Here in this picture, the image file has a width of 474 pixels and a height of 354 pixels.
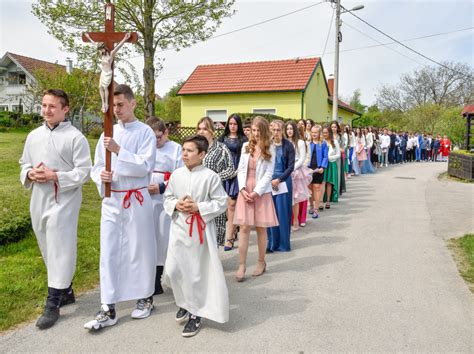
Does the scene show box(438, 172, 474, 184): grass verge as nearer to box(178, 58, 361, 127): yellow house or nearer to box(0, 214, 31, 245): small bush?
box(178, 58, 361, 127): yellow house

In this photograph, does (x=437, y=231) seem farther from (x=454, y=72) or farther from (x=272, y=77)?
(x=454, y=72)

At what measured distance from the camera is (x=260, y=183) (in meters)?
5.55

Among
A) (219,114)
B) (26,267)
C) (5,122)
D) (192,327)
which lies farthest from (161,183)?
(5,122)

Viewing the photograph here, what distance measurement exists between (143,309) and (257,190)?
2.03 metres

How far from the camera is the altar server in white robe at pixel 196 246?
396 centimetres

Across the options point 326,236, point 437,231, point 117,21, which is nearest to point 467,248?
point 437,231

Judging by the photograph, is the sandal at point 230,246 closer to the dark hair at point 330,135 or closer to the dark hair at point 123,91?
the dark hair at point 123,91

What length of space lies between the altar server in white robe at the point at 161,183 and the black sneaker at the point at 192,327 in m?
1.07

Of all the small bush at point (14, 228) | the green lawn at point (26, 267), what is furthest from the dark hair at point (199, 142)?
the small bush at point (14, 228)

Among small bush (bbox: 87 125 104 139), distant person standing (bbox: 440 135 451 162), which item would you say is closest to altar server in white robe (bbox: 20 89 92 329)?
small bush (bbox: 87 125 104 139)

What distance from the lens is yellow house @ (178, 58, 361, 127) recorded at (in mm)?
25922

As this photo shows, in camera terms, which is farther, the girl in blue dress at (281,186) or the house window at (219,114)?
the house window at (219,114)

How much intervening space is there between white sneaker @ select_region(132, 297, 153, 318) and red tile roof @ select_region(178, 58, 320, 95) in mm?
22159

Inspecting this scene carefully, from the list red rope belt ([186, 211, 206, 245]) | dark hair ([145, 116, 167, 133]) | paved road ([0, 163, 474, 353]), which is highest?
dark hair ([145, 116, 167, 133])
